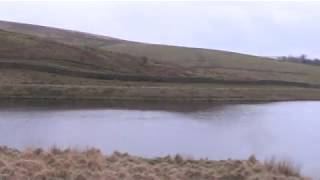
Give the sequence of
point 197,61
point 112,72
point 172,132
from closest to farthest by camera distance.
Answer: point 172,132
point 112,72
point 197,61

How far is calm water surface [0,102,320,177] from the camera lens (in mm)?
26828

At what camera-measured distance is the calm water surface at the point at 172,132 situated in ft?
88.0

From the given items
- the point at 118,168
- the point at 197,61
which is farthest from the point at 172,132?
the point at 197,61

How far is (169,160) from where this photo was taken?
18.9 meters

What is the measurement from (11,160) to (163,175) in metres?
3.63

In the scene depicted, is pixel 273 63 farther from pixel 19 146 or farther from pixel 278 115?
pixel 19 146

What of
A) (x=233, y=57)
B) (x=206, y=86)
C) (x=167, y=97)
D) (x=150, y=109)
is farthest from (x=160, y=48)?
(x=150, y=109)

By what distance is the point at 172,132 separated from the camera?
35.2 meters

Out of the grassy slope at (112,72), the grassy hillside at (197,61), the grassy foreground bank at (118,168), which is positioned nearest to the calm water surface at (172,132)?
the grassy foreground bank at (118,168)

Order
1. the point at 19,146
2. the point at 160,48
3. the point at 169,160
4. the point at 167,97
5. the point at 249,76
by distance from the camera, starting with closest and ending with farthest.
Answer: the point at 169,160 < the point at 19,146 < the point at 167,97 < the point at 249,76 < the point at 160,48

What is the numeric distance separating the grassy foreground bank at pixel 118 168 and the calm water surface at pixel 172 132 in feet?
15.3

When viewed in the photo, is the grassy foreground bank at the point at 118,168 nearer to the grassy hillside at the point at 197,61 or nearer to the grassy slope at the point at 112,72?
the grassy slope at the point at 112,72

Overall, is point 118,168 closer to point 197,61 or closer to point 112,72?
point 112,72

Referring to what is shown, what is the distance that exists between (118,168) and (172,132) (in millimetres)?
19044
